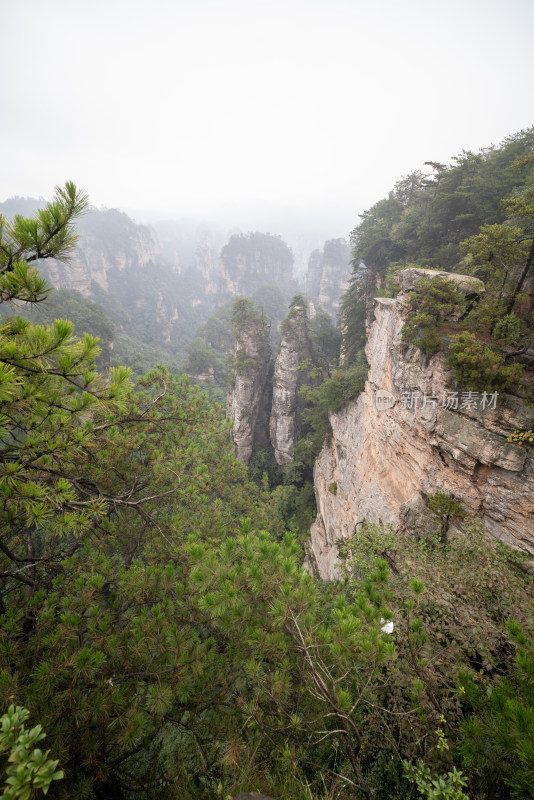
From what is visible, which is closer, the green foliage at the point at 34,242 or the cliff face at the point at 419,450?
the green foliage at the point at 34,242

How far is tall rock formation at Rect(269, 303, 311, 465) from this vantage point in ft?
72.7

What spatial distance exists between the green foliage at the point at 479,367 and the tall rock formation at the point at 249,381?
18.0 m

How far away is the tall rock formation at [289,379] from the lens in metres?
22.2

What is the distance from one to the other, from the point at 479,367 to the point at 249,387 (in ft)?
61.6

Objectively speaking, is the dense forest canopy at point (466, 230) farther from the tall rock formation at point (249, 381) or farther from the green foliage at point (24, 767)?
the green foliage at point (24, 767)

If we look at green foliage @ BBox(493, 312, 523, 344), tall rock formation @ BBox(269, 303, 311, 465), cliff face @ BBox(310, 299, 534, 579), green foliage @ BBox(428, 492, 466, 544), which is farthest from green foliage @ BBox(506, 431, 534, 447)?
tall rock formation @ BBox(269, 303, 311, 465)

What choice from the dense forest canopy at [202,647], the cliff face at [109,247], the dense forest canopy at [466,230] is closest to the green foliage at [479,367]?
the dense forest canopy at [466,230]

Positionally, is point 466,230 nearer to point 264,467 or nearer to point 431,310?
point 431,310

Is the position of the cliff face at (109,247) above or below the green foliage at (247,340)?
above

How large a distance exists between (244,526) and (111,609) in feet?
6.05

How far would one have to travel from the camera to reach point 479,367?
5836 mm

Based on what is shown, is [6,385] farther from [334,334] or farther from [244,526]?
[334,334]

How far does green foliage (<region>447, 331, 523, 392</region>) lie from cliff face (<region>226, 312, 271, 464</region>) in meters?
18.0

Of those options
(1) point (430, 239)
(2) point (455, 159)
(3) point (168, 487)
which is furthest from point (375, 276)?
(3) point (168, 487)
